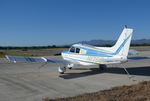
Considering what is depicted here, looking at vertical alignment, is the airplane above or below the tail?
below

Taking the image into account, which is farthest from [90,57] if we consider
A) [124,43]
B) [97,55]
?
[124,43]

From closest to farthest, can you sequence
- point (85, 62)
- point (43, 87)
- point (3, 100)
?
1. point (3, 100)
2. point (43, 87)
3. point (85, 62)

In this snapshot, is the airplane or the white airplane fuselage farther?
the white airplane fuselage

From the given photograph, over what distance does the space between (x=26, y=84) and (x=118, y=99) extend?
501cm

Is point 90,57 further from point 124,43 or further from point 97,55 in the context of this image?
point 124,43

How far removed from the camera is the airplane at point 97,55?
11.6m

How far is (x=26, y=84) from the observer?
394 inches

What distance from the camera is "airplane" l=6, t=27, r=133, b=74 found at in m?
11.6

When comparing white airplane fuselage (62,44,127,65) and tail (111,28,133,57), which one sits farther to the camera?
white airplane fuselage (62,44,127,65)

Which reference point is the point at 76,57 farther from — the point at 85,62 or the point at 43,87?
the point at 43,87

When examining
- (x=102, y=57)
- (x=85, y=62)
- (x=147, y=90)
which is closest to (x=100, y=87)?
(x=147, y=90)

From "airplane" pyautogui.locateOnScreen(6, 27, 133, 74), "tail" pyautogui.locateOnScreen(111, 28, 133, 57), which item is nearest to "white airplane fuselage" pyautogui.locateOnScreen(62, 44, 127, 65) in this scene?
"airplane" pyautogui.locateOnScreen(6, 27, 133, 74)

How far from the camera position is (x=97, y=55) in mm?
12680

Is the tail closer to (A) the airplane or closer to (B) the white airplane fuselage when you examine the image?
(A) the airplane
